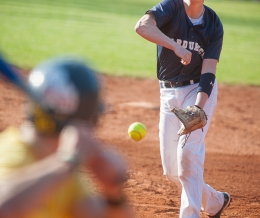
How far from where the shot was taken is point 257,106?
38.3 feet

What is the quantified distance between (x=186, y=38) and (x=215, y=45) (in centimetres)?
27

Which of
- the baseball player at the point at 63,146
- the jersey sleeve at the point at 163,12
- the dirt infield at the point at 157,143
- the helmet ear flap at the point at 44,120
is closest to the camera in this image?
the baseball player at the point at 63,146

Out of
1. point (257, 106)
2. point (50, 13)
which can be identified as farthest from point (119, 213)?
point (50, 13)

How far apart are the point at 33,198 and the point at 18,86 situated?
0.60 m

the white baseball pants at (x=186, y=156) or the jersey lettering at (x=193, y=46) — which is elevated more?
the jersey lettering at (x=193, y=46)

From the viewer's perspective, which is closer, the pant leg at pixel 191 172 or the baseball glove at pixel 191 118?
the baseball glove at pixel 191 118

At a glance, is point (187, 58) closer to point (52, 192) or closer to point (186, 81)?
point (186, 81)

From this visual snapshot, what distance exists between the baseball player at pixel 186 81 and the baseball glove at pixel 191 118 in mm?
20

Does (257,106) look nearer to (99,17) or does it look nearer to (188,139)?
(188,139)

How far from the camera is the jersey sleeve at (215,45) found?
5246 millimetres

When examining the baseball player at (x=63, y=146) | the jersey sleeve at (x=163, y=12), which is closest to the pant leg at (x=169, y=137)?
the jersey sleeve at (x=163, y=12)

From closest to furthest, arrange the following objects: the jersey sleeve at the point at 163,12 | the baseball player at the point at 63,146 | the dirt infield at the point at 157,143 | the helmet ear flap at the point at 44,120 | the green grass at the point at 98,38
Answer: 1. the baseball player at the point at 63,146
2. the helmet ear flap at the point at 44,120
3. the jersey sleeve at the point at 163,12
4. the dirt infield at the point at 157,143
5. the green grass at the point at 98,38

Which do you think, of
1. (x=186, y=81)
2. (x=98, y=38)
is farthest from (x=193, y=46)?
(x=98, y=38)

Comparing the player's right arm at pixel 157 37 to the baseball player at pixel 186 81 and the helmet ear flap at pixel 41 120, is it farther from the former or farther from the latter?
the helmet ear flap at pixel 41 120
